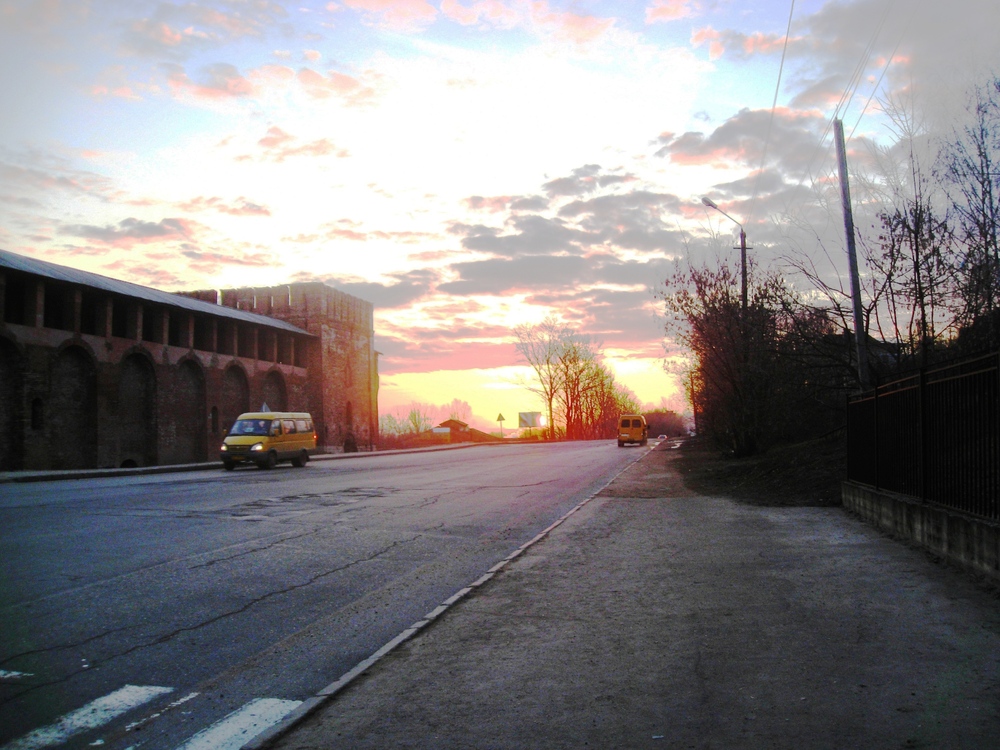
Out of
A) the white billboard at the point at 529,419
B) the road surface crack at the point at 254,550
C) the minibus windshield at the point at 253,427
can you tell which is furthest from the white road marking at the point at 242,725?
the white billboard at the point at 529,419

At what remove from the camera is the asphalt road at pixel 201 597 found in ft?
14.4

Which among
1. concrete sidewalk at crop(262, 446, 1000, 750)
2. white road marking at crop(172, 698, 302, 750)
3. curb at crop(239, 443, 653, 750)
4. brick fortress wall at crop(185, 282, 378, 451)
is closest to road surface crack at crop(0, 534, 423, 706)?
white road marking at crop(172, 698, 302, 750)

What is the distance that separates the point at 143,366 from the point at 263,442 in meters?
13.6

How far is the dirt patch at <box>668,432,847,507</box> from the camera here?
50.0ft

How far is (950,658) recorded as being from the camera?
4.83m

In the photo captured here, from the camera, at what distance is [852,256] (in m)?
15.1

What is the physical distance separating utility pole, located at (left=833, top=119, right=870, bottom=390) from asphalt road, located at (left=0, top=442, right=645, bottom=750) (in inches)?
259

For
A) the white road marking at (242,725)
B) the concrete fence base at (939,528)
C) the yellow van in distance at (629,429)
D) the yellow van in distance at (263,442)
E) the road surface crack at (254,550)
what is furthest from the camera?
the yellow van in distance at (629,429)

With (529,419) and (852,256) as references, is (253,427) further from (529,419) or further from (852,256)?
(529,419)

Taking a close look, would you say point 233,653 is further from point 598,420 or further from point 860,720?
point 598,420

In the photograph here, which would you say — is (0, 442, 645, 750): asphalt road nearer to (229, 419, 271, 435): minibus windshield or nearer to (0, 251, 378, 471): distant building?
(229, 419, 271, 435): minibus windshield

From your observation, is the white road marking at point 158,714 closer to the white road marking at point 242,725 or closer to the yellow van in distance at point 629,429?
the white road marking at point 242,725

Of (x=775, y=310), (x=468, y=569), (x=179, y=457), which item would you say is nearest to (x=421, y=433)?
(x=179, y=457)

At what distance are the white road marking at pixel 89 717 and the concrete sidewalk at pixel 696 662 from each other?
111cm
